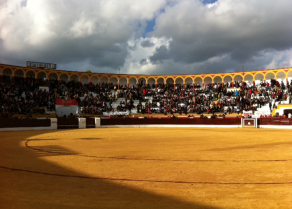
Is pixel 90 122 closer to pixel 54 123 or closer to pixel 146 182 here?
pixel 54 123

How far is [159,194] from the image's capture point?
201 inches

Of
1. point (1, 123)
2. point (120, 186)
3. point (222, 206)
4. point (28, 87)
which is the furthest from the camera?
point (28, 87)

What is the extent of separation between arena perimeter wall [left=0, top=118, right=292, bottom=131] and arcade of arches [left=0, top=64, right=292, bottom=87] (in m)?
16.6

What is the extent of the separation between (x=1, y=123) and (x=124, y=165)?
22.8 metres

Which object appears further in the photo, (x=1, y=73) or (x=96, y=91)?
(x=96, y=91)

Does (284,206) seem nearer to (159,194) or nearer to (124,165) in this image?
(159,194)

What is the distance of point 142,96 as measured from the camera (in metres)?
45.2

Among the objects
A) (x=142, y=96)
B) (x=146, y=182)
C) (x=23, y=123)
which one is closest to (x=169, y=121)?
(x=142, y=96)

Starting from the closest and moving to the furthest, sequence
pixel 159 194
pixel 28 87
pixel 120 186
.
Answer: pixel 159 194, pixel 120 186, pixel 28 87

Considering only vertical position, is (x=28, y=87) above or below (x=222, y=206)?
above

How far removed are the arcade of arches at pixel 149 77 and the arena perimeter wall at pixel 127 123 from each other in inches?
655

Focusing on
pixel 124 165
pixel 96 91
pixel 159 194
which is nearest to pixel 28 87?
pixel 96 91

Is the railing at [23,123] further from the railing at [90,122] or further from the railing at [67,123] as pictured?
the railing at [90,122]

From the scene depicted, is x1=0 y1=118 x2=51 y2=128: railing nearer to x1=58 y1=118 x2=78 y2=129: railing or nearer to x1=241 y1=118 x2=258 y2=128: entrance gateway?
x1=58 y1=118 x2=78 y2=129: railing
